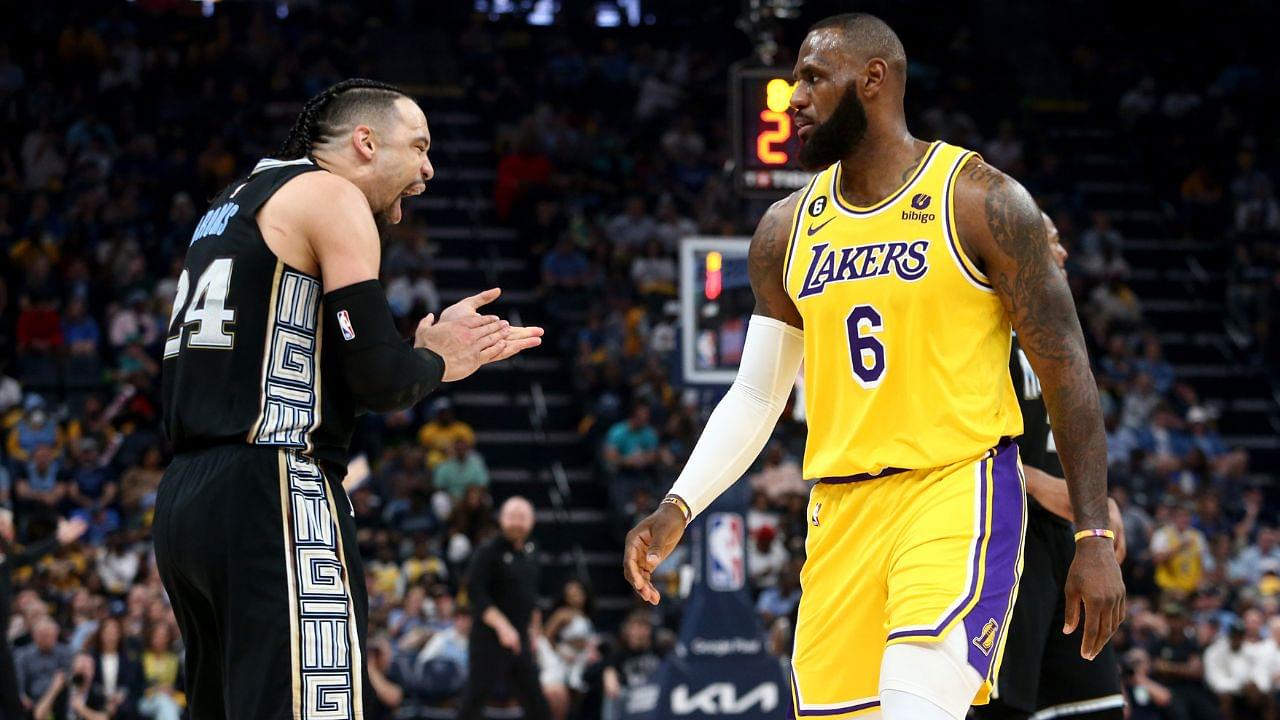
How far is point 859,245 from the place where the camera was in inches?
172

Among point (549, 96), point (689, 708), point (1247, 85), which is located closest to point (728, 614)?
point (689, 708)

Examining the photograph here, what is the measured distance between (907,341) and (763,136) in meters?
6.11

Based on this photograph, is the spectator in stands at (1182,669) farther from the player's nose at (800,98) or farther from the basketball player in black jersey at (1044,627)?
the player's nose at (800,98)

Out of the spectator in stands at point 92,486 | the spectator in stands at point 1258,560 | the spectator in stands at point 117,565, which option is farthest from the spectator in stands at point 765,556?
the spectator in stands at point 92,486

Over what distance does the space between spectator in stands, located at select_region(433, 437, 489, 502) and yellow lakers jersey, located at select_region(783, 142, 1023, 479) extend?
11460 mm

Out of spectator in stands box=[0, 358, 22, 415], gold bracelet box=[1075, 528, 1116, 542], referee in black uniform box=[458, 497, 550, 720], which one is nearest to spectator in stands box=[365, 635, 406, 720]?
referee in black uniform box=[458, 497, 550, 720]

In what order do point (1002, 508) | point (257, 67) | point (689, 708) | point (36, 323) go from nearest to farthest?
1. point (1002, 508)
2. point (689, 708)
3. point (36, 323)
4. point (257, 67)

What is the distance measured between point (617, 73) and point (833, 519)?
1890 centimetres

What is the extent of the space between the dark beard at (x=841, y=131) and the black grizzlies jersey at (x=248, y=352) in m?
1.38

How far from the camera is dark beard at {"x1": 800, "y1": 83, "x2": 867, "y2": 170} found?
4.51 m

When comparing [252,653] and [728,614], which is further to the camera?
[728,614]

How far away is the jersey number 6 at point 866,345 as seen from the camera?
14.1 ft

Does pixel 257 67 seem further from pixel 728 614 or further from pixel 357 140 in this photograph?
pixel 357 140

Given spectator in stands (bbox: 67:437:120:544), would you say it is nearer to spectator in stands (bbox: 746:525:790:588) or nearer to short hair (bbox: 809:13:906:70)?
spectator in stands (bbox: 746:525:790:588)
